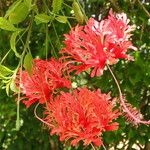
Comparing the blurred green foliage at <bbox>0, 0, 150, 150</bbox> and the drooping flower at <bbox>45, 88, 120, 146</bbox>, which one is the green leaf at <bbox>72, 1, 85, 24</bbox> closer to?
the drooping flower at <bbox>45, 88, 120, 146</bbox>

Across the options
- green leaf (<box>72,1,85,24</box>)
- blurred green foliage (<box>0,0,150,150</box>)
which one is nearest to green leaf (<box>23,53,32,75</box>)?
green leaf (<box>72,1,85,24</box>)

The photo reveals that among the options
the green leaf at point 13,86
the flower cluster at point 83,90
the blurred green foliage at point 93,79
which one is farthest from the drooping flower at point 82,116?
the blurred green foliage at point 93,79

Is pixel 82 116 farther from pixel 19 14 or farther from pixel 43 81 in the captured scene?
pixel 19 14

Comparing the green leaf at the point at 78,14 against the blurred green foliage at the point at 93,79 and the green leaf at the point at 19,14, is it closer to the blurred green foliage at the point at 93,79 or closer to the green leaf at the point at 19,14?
the green leaf at the point at 19,14

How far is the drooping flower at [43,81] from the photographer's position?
3.06ft

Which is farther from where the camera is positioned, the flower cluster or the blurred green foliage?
the blurred green foliage

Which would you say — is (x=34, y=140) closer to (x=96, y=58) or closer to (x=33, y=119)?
(x=33, y=119)

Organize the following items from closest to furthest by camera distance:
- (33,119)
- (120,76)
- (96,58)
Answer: (96,58), (120,76), (33,119)

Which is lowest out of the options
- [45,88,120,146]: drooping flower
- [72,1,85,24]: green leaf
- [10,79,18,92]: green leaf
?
[45,88,120,146]: drooping flower

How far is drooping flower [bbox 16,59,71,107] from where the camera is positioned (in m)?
0.93

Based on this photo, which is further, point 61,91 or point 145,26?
point 145,26

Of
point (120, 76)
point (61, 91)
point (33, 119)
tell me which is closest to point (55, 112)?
point (61, 91)

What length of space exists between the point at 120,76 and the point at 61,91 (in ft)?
3.01

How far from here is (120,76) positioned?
1813 mm
